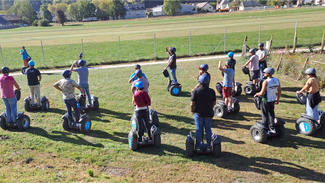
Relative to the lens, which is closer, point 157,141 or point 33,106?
point 157,141

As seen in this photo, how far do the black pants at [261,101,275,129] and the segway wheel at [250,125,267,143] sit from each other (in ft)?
0.91

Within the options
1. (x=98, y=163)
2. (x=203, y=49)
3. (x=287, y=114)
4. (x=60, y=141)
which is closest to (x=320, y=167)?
(x=287, y=114)

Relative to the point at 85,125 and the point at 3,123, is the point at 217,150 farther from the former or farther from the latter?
the point at 3,123

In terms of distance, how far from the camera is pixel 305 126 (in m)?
7.88

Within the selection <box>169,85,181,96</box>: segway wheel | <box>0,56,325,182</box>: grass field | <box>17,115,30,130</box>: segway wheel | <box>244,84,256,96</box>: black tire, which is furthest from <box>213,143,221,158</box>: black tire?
<box>17,115,30,130</box>: segway wheel

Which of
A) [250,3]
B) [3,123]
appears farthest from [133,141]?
[250,3]

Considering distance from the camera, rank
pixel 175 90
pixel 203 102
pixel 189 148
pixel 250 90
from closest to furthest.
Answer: pixel 203 102 < pixel 189 148 < pixel 250 90 < pixel 175 90

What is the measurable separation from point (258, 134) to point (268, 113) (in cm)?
75

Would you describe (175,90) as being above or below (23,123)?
above

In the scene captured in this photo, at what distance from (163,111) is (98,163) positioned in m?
4.65

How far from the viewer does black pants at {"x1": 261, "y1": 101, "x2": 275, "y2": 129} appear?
23.9 feet

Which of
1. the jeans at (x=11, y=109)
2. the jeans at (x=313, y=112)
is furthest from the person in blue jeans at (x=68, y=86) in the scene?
the jeans at (x=313, y=112)

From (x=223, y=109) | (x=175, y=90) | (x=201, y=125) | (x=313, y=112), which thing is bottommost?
(x=223, y=109)

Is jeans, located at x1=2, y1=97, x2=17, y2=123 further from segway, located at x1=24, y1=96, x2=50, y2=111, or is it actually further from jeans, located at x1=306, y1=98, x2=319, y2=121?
jeans, located at x1=306, y1=98, x2=319, y2=121
